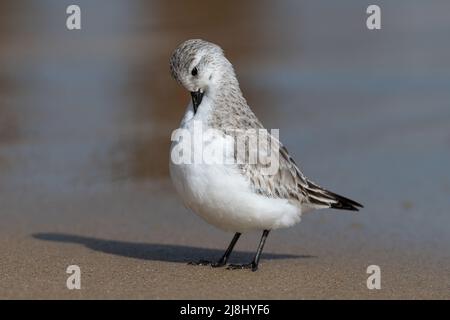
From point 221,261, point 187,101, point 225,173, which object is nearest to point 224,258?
point 221,261

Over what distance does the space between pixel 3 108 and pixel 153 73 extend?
2.20 m

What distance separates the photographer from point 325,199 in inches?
292

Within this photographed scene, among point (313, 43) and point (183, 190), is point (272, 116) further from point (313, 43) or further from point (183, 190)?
point (183, 190)

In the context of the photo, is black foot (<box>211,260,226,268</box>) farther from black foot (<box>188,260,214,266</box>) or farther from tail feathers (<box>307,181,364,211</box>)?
tail feathers (<box>307,181,364,211</box>)

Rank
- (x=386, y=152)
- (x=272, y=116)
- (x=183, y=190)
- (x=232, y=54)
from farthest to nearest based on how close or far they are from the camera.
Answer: (x=232, y=54), (x=272, y=116), (x=386, y=152), (x=183, y=190)

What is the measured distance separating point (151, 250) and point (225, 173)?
129 cm

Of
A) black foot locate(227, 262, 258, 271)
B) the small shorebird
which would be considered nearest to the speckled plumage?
the small shorebird

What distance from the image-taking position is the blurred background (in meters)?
8.09

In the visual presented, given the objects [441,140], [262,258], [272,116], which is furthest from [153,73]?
[262,258]

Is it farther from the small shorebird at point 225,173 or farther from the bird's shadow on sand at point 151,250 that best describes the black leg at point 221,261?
the bird's shadow on sand at point 151,250

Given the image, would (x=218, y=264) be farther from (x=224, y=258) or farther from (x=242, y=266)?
(x=242, y=266)

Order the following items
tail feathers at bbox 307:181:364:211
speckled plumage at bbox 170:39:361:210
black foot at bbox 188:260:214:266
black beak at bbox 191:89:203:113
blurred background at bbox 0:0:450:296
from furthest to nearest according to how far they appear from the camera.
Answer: blurred background at bbox 0:0:450:296, tail feathers at bbox 307:181:364:211, black foot at bbox 188:260:214:266, black beak at bbox 191:89:203:113, speckled plumage at bbox 170:39:361:210

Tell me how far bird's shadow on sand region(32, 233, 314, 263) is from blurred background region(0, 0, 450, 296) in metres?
0.04

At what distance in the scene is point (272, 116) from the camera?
11047mm
